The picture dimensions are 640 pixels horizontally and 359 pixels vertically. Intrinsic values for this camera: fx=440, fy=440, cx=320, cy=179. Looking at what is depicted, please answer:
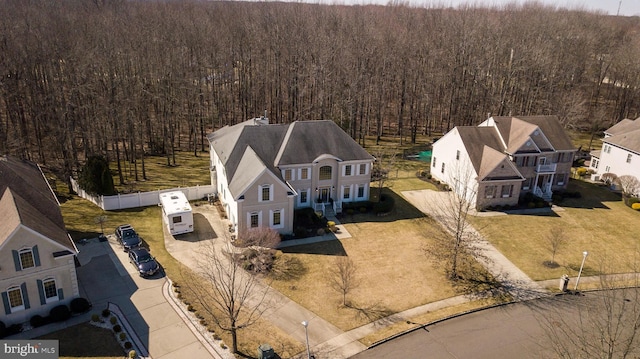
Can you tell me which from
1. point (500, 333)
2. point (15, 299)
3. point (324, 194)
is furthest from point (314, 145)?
point (15, 299)

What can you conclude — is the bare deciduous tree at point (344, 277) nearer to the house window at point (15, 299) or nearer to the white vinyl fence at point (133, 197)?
the white vinyl fence at point (133, 197)

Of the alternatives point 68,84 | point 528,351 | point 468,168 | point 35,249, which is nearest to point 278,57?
point 68,84

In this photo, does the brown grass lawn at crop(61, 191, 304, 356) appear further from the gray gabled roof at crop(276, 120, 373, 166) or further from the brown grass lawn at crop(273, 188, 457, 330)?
the gray gabled roof at crop(276, 120, 373, 166)

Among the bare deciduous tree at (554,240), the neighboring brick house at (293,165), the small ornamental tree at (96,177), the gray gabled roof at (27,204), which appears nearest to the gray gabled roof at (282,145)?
the neighboring brick house at (293,165)

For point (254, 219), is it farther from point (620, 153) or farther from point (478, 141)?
point (620, 153)

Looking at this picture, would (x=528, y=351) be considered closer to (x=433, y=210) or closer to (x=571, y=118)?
(x=433, y=210)

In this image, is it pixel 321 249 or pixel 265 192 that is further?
pixel 265 192
